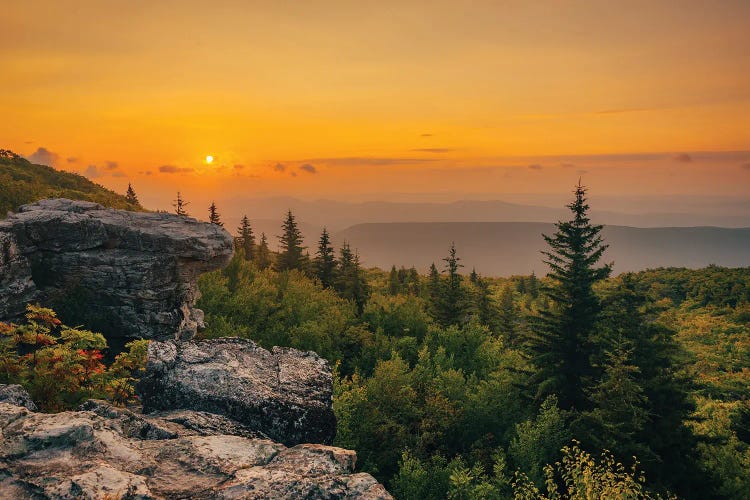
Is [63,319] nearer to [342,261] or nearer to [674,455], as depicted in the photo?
[674,455]

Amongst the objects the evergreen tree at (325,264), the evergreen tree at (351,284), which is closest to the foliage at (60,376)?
the evergreen tree at (351,284)

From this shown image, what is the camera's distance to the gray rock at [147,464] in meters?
8.85

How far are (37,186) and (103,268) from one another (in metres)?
28.8

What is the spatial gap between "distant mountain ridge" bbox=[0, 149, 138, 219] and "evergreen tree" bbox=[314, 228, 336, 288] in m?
23.8

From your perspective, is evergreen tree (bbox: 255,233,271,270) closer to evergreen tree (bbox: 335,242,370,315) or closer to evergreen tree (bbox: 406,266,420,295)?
evergreen tree (bbox: 335,242,370,315)

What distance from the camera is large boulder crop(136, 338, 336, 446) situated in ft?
44.8

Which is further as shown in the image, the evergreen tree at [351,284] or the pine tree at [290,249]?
the pine tree at [290,249]

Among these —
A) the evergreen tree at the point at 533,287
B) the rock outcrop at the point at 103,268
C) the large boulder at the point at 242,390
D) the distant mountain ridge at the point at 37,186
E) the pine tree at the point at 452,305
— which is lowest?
the evergreen tree at the point at 533,287

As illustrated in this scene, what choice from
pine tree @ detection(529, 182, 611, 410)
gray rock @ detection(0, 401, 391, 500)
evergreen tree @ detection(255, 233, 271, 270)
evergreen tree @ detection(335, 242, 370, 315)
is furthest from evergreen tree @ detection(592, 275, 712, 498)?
evergreen tree @ detection(255, 233, 271, 270)

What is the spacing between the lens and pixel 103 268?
24.7 meters

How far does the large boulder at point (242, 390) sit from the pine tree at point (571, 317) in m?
14.2

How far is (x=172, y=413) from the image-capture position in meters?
13.2

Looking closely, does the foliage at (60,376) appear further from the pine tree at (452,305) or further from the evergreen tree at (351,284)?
the pine tree at (452,305)

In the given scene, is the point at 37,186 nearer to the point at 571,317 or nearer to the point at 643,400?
the point at 571,317
